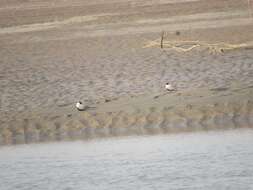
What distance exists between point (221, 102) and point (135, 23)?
1513 cm

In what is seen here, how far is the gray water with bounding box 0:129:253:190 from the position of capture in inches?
425

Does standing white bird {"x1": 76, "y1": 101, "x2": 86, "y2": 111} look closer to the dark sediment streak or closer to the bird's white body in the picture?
the bird's white body

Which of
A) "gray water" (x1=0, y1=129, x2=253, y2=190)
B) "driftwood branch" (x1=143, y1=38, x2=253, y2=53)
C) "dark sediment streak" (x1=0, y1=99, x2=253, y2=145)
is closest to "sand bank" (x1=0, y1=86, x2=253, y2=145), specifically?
"dark sediment streak" (x1=0, y1=99, x2=253, y2=145)

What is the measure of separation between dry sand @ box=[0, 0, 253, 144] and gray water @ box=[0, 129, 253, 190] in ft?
1.98

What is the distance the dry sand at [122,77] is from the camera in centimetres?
1395

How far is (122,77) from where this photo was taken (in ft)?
58.6

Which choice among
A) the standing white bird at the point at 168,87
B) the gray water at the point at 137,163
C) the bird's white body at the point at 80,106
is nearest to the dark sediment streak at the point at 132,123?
the bird's white body at the point at 80,106

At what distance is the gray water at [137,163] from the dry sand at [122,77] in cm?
60

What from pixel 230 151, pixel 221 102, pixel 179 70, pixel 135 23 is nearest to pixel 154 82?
pixel 179 70

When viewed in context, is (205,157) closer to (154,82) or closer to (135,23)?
(154,82)

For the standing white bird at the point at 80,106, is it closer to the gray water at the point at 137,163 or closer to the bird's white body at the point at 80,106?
the bird's white body at the point at 80,106

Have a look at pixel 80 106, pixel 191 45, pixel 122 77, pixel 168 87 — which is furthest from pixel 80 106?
pixel 191 45

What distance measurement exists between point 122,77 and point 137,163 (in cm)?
598

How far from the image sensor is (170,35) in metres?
24.2
